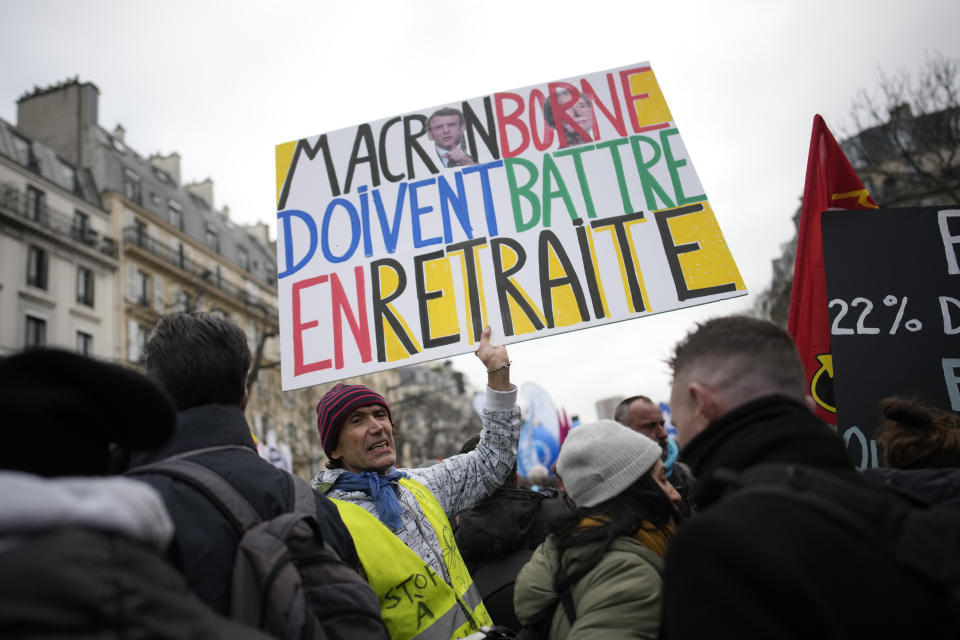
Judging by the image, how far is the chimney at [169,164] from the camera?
3488 cm

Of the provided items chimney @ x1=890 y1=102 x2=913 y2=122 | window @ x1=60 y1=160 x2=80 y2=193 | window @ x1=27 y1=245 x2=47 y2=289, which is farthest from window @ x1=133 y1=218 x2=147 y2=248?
chimney @ x1=890 y1=102 x2=913 y2=122

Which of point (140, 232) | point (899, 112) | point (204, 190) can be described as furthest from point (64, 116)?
point (899, 112)

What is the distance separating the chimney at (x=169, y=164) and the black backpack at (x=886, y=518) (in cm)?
3768

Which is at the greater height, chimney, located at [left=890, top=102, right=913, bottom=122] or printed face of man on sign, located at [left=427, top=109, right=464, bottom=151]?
chimney, located at [left=890, top=102, right=913, bottom=122]

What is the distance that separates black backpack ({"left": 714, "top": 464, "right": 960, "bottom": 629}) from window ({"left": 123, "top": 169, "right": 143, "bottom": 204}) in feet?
107

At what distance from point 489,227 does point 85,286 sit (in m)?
27.7

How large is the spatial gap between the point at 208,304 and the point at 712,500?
3424 cm

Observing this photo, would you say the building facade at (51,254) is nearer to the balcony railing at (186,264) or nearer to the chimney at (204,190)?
the balcony railing at (186,264)

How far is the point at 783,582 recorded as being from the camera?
3.66 ft

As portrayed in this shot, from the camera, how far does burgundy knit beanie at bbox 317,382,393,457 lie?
9.07 feet

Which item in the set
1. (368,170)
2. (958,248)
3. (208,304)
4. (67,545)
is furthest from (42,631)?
(208,304)

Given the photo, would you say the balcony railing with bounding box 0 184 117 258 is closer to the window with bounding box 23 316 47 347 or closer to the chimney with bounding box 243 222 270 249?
the window with bounding box 23 316 47 347

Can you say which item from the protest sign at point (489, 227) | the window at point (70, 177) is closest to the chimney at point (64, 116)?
the window at point (70, 177)

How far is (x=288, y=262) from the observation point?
3.38 metres
